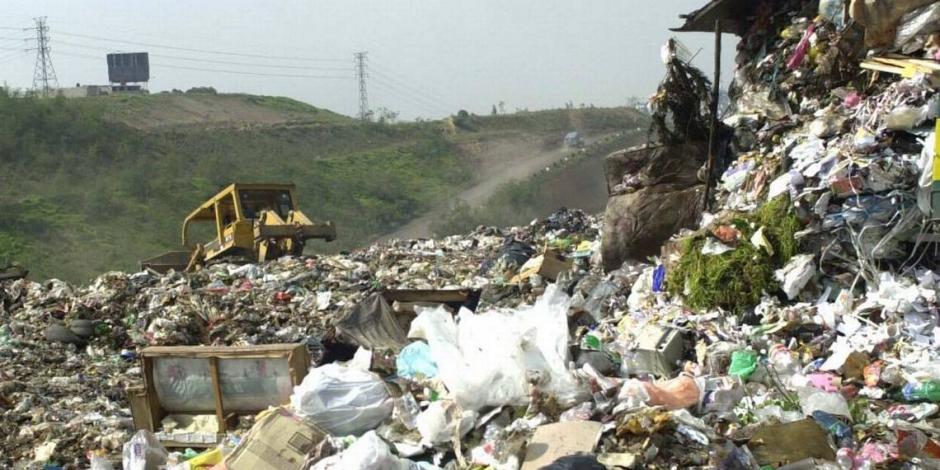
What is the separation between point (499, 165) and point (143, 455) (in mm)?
33197

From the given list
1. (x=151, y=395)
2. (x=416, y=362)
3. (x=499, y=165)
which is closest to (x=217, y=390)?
(x=151, y=395)

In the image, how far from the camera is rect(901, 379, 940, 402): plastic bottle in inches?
204

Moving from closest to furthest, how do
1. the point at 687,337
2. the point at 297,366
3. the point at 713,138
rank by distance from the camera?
the point at 297,366
the point at 687,337
the point at 713,138

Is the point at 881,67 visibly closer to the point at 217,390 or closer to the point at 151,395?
the point at 217,390

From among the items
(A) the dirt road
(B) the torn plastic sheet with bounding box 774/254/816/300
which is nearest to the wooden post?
(B) the torn plastic sheet with bounding box 774/254/816/300

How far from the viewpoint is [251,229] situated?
48.5ft

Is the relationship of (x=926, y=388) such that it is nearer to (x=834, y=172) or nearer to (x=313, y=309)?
(x=834, y=172)

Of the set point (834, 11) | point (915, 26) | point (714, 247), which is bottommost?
point (714, 247)

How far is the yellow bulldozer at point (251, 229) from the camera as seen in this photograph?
1463 cm

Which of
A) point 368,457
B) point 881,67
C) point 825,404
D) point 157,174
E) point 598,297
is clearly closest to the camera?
point 368,457

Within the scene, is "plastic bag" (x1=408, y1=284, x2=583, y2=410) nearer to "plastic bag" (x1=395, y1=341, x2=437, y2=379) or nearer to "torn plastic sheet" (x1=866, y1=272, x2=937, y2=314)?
"plastic bag" (x1=395, y1=341, x2=437, y2=379)

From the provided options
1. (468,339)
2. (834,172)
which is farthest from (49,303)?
(834,172)

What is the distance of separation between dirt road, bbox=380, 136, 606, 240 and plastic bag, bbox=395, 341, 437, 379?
22.8m

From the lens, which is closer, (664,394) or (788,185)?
(664,394)
